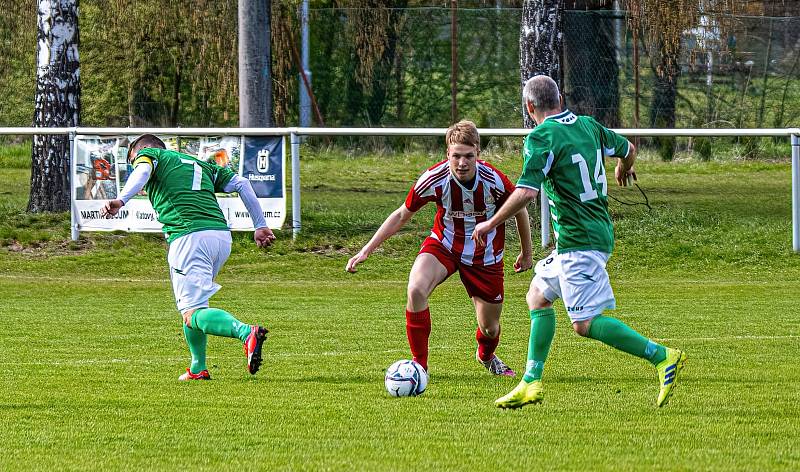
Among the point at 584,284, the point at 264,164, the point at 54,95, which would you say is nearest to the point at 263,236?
the point at 584,284

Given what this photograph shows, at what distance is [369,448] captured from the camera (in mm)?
6117

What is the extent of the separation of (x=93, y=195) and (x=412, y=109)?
8.22 metres

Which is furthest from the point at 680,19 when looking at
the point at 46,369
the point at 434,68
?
the point at 46,369

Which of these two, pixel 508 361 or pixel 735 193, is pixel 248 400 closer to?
pixel 508 361

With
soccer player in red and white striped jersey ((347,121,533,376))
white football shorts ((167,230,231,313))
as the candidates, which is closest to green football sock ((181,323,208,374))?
white football shorts ((167,230,231,313))

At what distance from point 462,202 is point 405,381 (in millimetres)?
1259

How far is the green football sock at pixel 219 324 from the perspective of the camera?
8227 mm

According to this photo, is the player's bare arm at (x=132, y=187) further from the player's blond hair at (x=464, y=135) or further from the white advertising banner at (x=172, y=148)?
the white advertising banner at (x=172, y=148)

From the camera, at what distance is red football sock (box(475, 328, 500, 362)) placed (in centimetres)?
860

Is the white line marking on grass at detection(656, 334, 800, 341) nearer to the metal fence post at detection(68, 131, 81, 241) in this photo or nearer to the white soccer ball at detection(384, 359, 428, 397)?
the white soccer ball at detection(384, 359, 428, 397)

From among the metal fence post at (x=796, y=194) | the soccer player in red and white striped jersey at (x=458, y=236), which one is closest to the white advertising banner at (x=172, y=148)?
the metal fence post at (x=796, y=194)

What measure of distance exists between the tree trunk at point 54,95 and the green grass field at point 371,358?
1.78 feet

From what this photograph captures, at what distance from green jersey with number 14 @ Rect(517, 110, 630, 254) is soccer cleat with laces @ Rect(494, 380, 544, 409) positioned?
738 millimetres

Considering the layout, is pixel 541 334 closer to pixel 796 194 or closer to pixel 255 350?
pixel 255 350
